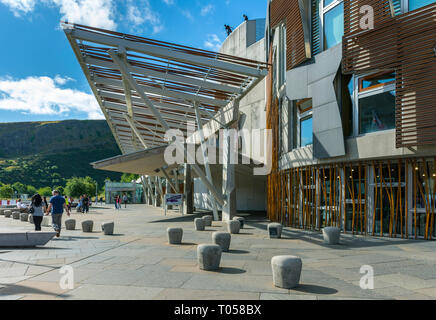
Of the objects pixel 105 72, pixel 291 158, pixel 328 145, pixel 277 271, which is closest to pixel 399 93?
pixel 328 145

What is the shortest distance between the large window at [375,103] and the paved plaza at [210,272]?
4.45 meters

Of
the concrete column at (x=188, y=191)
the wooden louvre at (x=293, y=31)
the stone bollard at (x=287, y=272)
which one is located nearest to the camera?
the stone bollard at (x=287, y=272)

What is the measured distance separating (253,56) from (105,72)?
18067 millimetres

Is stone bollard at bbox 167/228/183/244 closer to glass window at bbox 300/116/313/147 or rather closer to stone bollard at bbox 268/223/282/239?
stone bollard at bbox 268/223/282/239

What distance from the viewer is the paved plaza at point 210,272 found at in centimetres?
616

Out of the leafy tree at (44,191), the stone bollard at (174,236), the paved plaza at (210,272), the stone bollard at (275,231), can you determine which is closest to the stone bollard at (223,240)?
the paved plaza at (210,272)

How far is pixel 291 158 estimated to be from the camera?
18.7 metres

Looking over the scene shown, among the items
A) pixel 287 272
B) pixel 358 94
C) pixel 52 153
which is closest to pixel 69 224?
pixel 287 272

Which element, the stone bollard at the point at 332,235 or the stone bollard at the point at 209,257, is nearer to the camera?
the stone bollard at the point at 209,257

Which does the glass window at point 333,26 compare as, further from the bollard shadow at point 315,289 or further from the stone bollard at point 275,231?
the bollard shadow at point 315,289

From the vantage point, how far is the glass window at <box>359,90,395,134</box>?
14.0m

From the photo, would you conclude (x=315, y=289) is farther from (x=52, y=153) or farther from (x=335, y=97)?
(x=52, y=153)

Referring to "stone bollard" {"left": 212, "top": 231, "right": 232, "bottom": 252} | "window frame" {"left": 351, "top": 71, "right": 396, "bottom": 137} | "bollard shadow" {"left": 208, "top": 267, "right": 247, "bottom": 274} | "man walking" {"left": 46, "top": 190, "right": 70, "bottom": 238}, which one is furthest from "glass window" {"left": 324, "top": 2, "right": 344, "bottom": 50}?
"man walking" {"left": 46, "top": 190, "right": 70, "bottom": 238}
